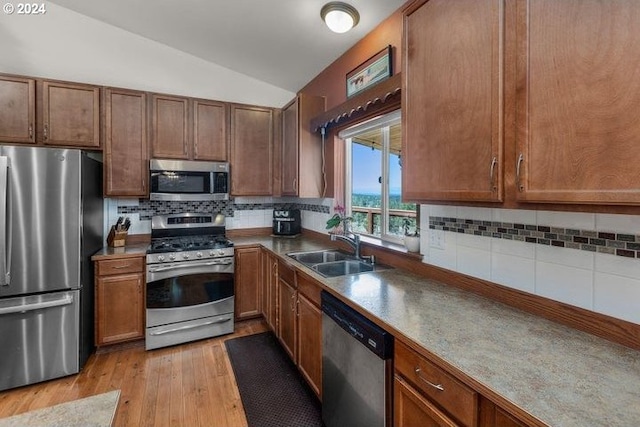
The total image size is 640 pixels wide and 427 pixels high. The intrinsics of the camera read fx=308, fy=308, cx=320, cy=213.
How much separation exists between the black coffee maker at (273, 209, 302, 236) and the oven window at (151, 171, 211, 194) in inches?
33.6

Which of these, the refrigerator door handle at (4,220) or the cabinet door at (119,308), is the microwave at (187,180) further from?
the refrigerator door handle at (4,220)

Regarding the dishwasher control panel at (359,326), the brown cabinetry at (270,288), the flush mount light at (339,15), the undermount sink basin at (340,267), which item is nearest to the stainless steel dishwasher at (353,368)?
the dishwasher control panel at (359,326)

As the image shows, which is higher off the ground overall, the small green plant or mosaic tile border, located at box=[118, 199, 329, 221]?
mosaic tile border, located at box=[118, 199, 329, 221]

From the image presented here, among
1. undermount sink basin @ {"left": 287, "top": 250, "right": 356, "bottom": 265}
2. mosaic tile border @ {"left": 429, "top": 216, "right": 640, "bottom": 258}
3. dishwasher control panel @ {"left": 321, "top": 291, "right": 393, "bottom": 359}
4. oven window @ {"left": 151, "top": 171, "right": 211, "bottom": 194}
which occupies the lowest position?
dishwasher control panel @ {"left": 321, "top": 291, "right": 393, "bottom": 359}

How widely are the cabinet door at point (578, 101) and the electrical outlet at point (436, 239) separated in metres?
0.76

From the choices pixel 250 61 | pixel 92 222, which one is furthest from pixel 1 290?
pixel 250 61

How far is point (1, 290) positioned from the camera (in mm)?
2145

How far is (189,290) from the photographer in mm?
2818

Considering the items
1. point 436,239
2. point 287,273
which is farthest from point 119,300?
point 436,239

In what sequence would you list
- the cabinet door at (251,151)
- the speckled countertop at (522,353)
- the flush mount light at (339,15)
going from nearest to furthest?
the speckled countertop at (522,353) < the flush mount light at (339,15) < the cabinet door at (251,151)

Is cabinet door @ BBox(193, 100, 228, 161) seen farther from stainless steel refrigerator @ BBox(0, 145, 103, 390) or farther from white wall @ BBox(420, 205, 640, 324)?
white wall @ BBox(420, 205, 640, 324)

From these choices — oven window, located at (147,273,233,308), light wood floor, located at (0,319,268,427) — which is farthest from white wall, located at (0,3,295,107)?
light wood floor, located at (0,319,268,427)

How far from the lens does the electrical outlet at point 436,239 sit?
1.77 meters

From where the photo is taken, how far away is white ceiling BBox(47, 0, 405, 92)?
226cm
